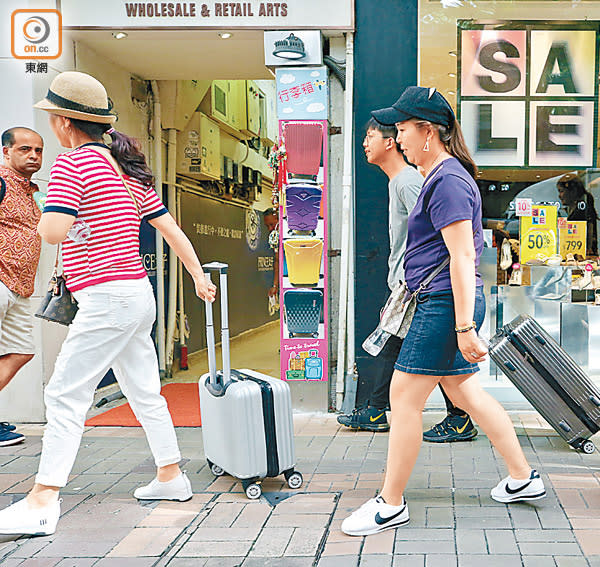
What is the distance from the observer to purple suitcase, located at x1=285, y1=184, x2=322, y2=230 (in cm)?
572

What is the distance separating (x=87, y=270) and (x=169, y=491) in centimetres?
115

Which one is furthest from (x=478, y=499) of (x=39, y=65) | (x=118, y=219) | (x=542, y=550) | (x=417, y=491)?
(x=39, y=65)

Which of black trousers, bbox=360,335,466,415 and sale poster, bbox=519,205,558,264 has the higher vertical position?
sale poster, bbox=519,205,558,264

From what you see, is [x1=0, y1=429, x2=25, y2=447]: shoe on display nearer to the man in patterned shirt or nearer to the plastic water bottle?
the man in patterned shirt

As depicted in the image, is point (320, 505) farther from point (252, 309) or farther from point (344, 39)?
point (252, 309)

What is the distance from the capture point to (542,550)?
321 cm

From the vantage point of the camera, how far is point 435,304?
346 centimetres

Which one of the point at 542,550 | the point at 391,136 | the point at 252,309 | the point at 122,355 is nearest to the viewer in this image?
the point at 542,550

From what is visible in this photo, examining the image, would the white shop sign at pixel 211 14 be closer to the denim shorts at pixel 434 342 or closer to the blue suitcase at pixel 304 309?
the blue suitcase at pixel 304 309

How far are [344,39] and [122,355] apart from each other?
123 inches

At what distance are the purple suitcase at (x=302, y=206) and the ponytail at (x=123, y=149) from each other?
201cm

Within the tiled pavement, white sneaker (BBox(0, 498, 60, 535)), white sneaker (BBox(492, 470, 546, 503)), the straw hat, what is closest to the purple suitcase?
the tiled pavement

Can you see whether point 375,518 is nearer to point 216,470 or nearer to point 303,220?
point 216,470
